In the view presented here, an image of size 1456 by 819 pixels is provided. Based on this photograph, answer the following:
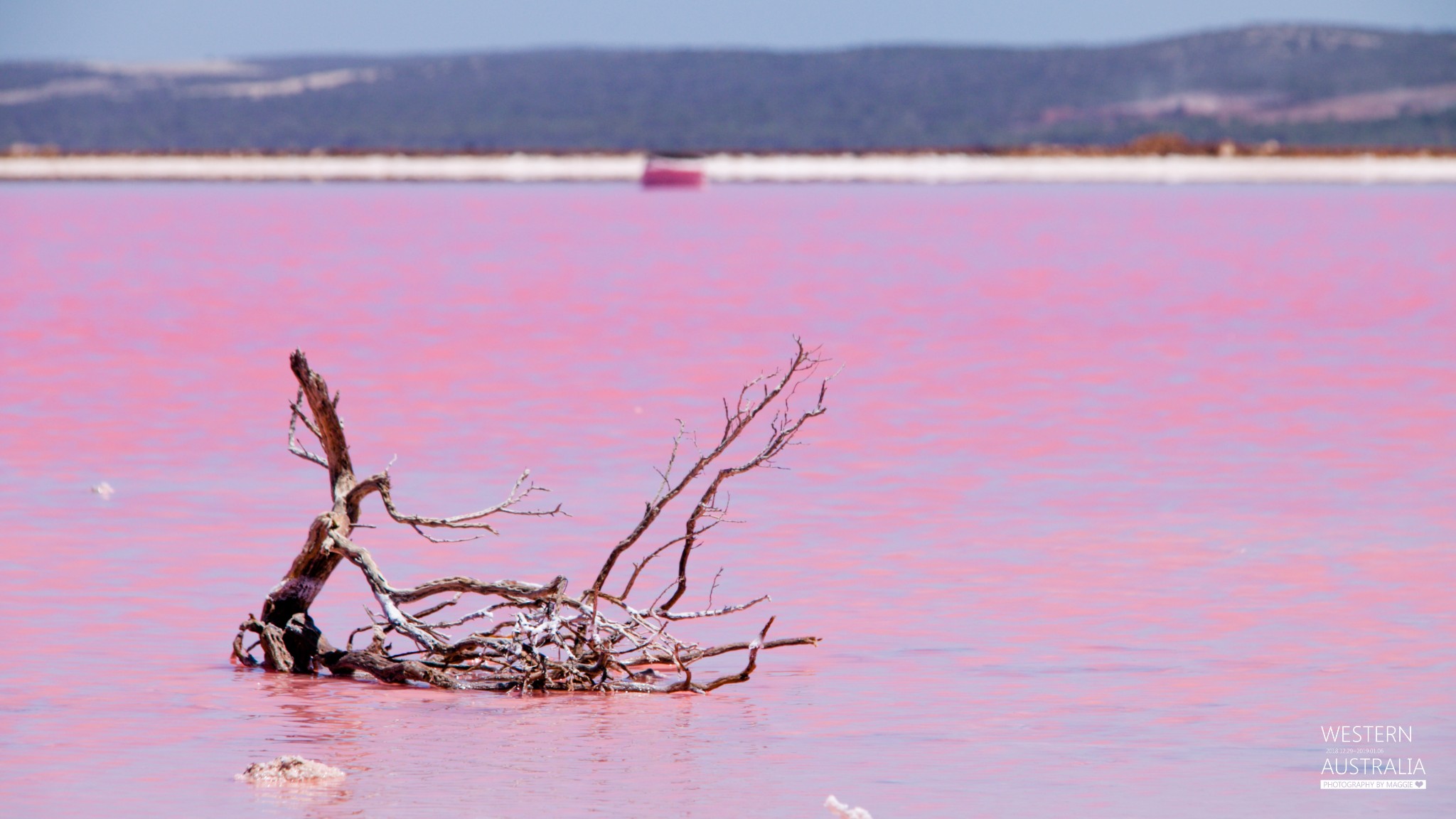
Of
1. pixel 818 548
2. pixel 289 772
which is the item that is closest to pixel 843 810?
pixel 289 772

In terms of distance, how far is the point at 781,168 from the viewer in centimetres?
14700

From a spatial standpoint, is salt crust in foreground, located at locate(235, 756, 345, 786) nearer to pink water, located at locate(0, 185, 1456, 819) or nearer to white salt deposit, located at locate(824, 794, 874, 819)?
pink water, located at locate(0, 185, 1456, 819)

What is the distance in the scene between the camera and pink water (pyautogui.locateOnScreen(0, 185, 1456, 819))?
679cm

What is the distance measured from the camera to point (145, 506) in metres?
11.7

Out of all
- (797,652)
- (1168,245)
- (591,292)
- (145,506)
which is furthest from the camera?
(1168,245)

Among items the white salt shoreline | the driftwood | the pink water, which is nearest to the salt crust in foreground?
the pink water

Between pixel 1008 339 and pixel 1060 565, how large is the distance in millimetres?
13530

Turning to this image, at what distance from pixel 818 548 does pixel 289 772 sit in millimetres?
4387

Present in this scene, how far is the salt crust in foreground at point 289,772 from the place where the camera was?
653 cm

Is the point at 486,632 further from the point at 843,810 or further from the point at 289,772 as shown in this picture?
the point at 843,810

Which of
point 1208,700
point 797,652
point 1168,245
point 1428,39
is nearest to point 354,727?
point 797,652

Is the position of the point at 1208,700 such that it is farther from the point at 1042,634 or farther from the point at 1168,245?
the point at 1168,245

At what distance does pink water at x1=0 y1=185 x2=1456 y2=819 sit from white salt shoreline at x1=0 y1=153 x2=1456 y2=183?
10494cm

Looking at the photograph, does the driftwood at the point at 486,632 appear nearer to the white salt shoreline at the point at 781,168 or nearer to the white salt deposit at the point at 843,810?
the white salt deposit at the point at 843,810
